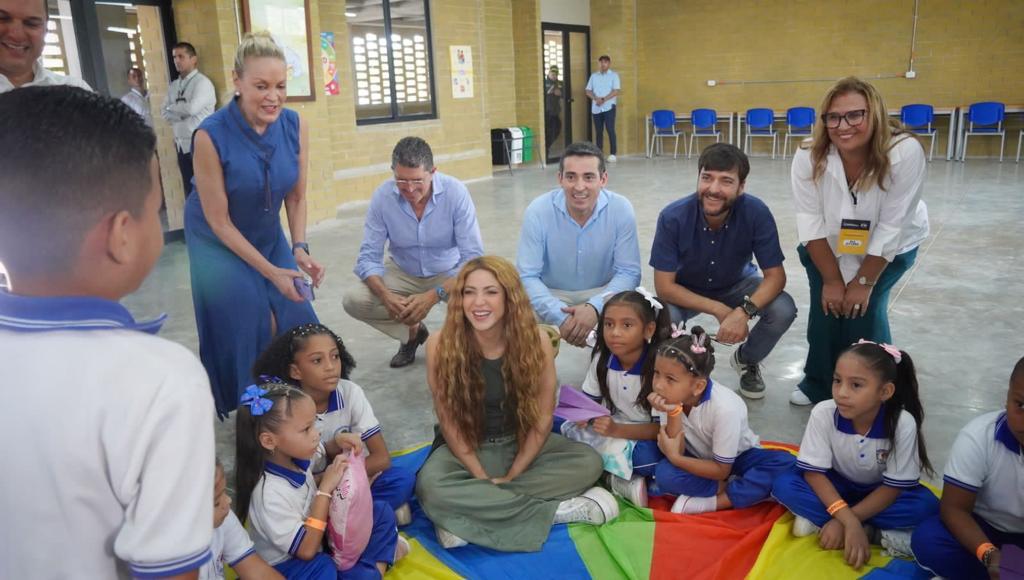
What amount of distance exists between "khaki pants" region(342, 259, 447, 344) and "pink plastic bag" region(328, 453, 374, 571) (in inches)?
65.4

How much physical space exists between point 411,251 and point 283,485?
73.9 inches

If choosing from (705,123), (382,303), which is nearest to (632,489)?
(382,303)

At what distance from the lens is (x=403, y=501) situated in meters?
2.30

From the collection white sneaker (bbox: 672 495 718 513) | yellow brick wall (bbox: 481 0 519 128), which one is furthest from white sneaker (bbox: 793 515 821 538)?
yellow brick wall (bbox: 481 0 519 128)

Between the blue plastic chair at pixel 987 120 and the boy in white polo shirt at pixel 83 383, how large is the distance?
11495mm

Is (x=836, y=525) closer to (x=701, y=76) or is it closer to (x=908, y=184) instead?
(x=908, y=184)

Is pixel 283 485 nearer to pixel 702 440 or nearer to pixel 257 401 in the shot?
pixel 257 401

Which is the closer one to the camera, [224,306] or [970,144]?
[224,306]

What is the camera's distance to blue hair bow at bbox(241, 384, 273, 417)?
1845mm

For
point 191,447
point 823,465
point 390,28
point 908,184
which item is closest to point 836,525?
point 823,465

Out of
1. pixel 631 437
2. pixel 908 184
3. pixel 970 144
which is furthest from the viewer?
pixel 970 144

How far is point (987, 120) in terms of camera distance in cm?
980

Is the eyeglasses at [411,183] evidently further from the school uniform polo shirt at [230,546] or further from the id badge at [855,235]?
the school uniform polo shirt at [230,546]

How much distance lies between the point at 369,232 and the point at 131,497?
A: 2847mm
